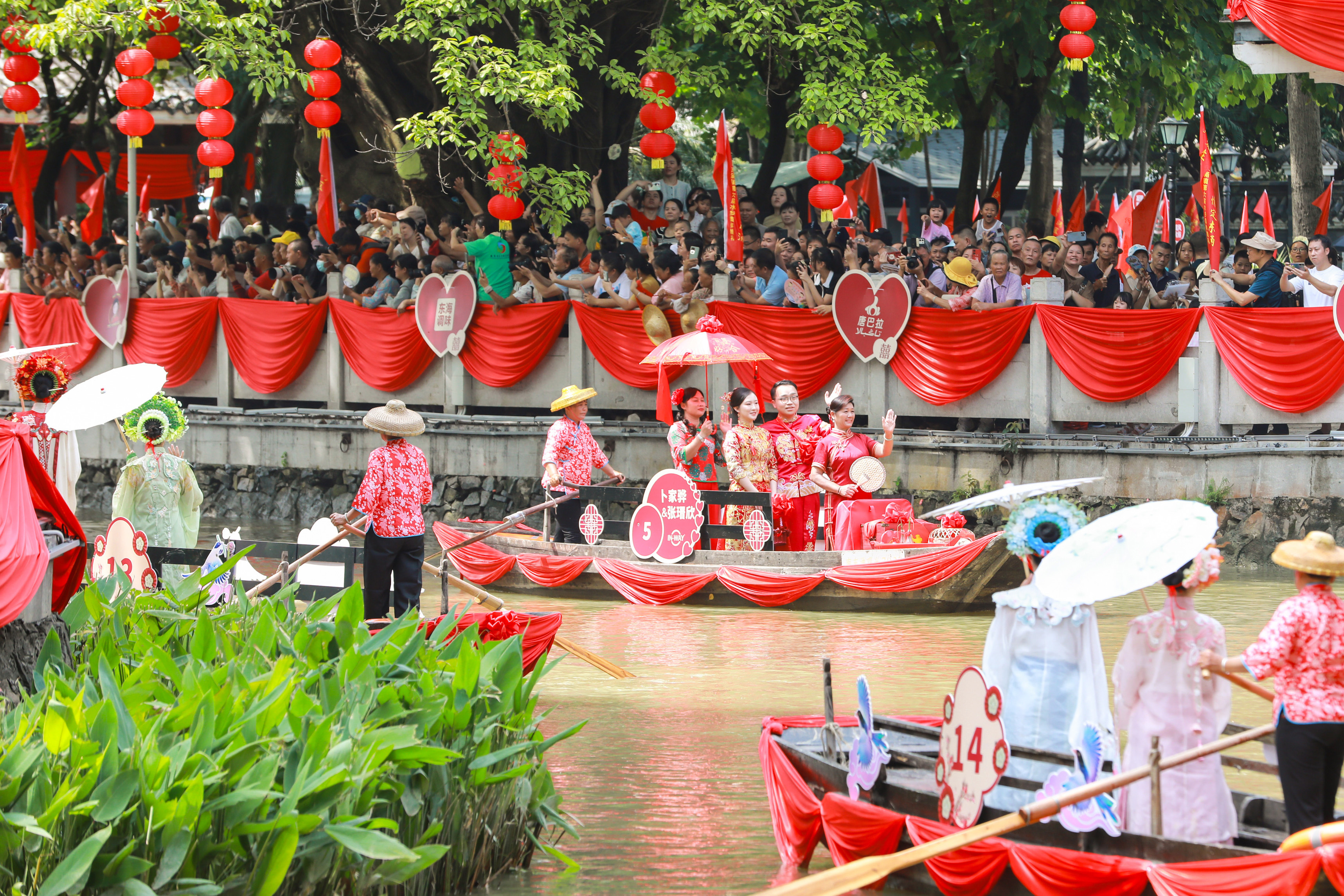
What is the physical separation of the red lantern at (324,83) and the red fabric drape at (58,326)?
7.01m

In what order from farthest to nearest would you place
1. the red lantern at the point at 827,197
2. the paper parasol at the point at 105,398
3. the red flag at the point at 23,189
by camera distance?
the red flag at the point at 23,189 < the red lantern at the point at 827,197 < the paper parasol at the point at 105,398

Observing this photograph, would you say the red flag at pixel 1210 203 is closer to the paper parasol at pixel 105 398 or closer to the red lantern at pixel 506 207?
the red lantern at pixel 506 207

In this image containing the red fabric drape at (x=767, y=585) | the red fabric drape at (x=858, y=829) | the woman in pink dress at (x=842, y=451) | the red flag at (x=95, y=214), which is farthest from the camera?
the red flag at (x=95, y=214)

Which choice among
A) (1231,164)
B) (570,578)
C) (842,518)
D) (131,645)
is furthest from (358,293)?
(1231,164)

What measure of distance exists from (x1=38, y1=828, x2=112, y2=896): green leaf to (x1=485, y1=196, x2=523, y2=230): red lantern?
13.3m

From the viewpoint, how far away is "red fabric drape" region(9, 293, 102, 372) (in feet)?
76.0

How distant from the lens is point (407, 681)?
277 inches

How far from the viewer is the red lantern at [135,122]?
18.4 meters

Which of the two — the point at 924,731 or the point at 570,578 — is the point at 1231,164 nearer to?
the point at 570,578

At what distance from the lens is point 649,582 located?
14953mm

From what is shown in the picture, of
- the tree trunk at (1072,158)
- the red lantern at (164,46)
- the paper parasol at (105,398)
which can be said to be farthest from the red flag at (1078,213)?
the paper parasol at (105,398)

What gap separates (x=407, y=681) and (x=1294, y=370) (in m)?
11.2

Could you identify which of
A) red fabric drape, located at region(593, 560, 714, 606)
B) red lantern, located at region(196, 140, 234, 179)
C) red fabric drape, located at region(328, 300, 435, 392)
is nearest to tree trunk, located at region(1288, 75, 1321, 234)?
red fabric drape, located at region(328, 300, 435, 392)

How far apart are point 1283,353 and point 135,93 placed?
473 inches
